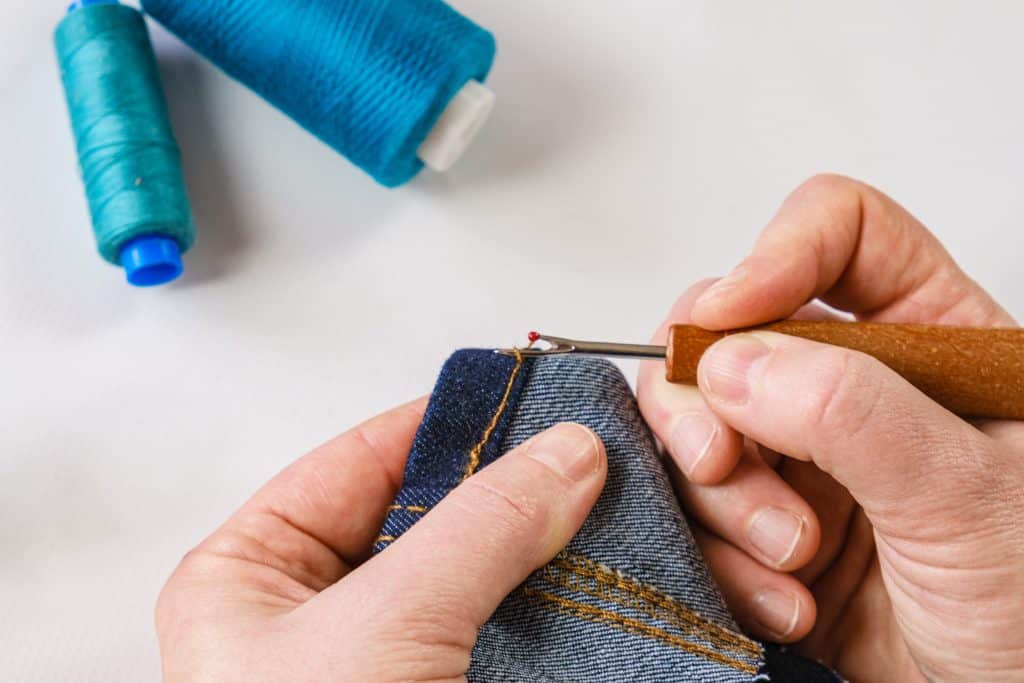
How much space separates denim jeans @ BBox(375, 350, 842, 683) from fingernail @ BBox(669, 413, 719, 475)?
0.08ft

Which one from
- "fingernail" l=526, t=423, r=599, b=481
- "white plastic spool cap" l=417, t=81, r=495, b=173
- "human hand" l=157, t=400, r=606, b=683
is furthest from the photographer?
"white plastic spool cap" l=417, t=81, r=495, b=173

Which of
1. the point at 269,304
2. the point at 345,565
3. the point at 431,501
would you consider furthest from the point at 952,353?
the point at 269,304

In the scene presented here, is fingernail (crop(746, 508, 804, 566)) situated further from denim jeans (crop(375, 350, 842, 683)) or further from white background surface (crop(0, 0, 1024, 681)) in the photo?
white background surface (crop(0, 0, 1024, 681))

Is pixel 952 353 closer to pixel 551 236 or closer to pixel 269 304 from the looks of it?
pixel 551 236

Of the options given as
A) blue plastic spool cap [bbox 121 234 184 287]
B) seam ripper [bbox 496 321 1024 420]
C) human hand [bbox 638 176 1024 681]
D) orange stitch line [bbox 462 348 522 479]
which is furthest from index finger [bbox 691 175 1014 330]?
blue plastic spool cap [bbox 121 234 184 287]

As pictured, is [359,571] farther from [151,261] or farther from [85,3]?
[85,3]

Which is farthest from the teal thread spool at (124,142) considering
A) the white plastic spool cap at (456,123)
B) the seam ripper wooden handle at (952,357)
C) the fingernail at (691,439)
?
the seam ripper wooden handle at (952,357)

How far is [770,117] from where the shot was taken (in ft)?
4.85

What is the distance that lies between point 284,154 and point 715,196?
0.60 metres

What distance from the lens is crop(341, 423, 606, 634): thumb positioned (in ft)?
2.44

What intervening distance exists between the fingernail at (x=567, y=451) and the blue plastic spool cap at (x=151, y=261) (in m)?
0.63

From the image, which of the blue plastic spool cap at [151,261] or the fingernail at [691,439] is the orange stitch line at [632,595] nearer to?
the fingernail at [691,439]

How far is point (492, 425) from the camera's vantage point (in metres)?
0.92

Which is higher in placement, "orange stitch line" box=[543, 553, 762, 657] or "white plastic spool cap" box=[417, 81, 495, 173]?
"white plastic spool cap" box=[417, 81, 495, 173]
